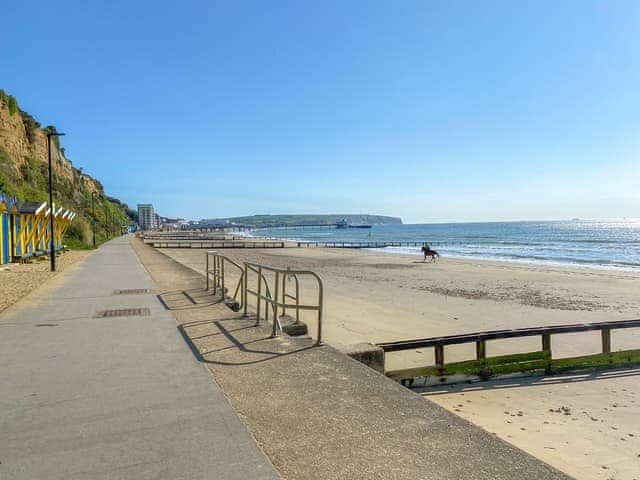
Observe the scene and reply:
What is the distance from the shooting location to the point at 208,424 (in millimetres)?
3521

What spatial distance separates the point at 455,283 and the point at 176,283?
12388 mm

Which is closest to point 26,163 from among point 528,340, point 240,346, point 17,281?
point 17,281

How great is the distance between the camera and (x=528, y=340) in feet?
A: 30.3

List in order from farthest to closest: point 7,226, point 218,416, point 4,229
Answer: point 7,226 → point 4,229 → point 218,416

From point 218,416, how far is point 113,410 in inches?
37.2

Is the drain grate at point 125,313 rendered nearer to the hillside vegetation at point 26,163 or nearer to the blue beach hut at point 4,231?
the blue beach hut at point 4,231

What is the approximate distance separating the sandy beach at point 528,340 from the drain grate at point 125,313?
352cm

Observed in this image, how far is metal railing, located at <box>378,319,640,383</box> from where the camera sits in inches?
265

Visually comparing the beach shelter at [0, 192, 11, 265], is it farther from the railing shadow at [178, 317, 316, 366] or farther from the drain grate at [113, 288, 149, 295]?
the railing shadow at [178, 317, 316, 366]

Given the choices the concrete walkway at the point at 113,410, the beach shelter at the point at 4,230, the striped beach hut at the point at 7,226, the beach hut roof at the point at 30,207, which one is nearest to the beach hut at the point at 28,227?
the beach hut roof at the point at 30,207

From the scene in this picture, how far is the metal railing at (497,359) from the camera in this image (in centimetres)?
673

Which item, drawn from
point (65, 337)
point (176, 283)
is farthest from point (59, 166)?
point (65, 337)

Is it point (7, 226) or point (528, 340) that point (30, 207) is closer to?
point (7, 226)

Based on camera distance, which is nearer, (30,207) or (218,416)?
(218,416)
